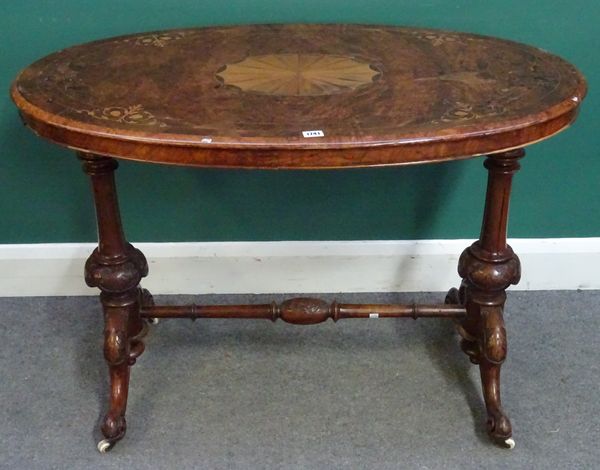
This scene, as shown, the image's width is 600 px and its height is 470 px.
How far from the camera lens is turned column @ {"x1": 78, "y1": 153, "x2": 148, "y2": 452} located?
4.73 ft

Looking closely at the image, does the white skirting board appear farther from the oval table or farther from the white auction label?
the white auction label

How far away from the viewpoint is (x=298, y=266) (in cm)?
192

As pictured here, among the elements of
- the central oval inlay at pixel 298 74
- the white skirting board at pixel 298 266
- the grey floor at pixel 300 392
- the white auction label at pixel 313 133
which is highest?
the white auction label at pixel 313 133

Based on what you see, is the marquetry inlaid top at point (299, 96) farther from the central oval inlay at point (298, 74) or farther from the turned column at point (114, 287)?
the turned column at point (114, 287)

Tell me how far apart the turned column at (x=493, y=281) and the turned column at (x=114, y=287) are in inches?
26.2

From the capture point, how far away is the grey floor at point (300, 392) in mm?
1463

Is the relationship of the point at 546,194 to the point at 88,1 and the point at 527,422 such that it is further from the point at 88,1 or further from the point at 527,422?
the point at 88,1

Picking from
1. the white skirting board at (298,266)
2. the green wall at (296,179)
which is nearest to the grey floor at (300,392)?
the white skirting board at (298,266)

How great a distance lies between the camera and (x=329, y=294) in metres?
1.96

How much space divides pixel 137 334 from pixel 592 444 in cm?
94

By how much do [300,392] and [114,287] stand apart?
1.50 feet

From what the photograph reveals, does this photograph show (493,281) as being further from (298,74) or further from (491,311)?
(298,74)

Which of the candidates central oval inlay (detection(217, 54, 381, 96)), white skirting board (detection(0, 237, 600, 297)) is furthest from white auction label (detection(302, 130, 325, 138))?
white skirting board (detection(0, 237, 600, 297))

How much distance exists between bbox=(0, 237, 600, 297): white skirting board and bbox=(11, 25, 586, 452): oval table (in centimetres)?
20
